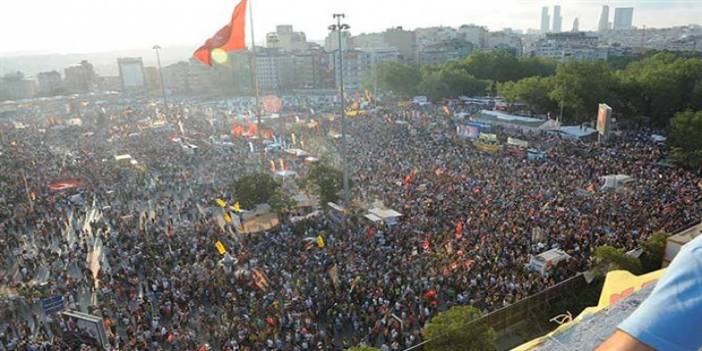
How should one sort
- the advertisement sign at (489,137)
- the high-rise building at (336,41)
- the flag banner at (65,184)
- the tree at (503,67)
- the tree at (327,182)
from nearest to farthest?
the tree at (327,182)
the flag banner at (65,184)
the advertisement sign at (489,137)
the tree at (503,67)
the high-rise building at (336,41)

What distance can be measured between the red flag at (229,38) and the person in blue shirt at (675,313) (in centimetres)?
1821

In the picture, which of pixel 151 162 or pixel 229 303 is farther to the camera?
pixel 151 162

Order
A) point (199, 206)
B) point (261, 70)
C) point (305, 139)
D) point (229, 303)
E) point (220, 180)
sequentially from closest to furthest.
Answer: point (229, 303) < point (199, 206) < point (220, 180) < point (305, 139) < point (261, 70)

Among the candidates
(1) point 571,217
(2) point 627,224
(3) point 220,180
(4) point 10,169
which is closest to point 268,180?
(3) point 220,180

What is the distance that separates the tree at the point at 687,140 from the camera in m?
24.5

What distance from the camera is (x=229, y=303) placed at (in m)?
12.9

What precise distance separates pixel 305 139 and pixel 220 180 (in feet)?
37.9

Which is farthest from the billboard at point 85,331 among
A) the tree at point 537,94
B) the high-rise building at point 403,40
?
the high-rise building at point 403,40

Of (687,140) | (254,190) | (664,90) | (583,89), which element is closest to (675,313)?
(254,190)

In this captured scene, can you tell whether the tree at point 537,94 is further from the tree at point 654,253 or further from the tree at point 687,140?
the tree at point 654,253

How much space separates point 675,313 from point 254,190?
1853cm

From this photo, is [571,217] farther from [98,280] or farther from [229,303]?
[98,280]

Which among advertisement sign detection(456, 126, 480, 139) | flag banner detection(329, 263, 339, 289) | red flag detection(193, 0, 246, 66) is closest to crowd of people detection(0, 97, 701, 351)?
flag banner detection(329, 263, 339, 289)

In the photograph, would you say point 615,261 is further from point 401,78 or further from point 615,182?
point 401,78
